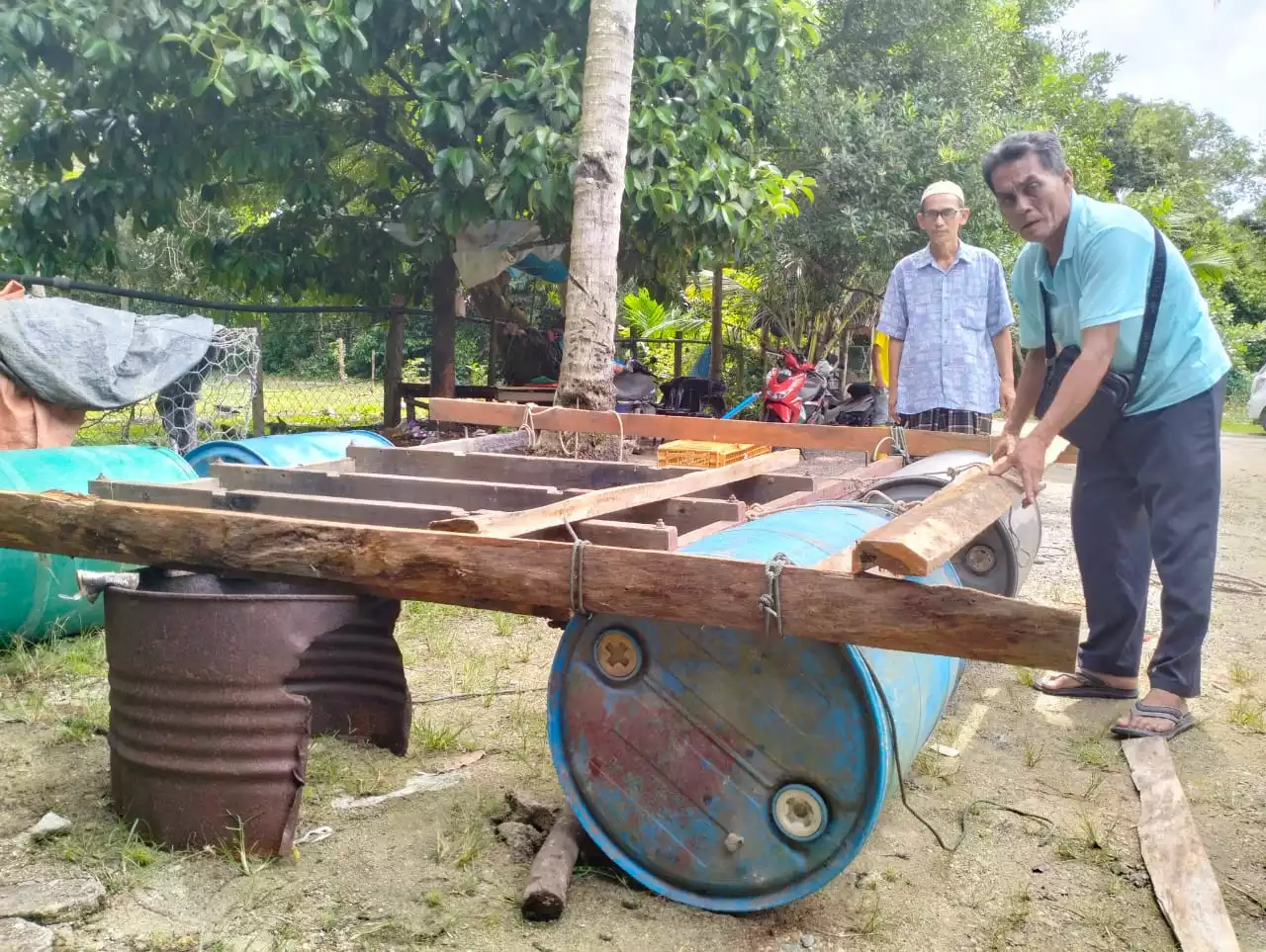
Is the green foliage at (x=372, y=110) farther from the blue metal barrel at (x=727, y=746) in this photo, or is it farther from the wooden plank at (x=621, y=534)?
the blue metal barrel at (x=727, y=746)

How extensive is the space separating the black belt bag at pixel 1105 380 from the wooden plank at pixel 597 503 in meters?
1.04

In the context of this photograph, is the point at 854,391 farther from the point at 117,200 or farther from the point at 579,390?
the point at 117,200

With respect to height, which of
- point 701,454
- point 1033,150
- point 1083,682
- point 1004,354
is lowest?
point 1083,682

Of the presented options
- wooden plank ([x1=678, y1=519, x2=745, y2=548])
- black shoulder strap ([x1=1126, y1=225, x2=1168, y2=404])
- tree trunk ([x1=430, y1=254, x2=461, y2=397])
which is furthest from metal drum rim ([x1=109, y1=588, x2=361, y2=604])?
tree trunk ([x1=430, y1=254, x2=461, y2=397])

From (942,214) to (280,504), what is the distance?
298 centimetres

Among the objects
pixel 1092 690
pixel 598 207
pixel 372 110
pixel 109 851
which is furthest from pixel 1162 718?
pixel 372 110

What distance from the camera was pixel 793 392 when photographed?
37.1ft

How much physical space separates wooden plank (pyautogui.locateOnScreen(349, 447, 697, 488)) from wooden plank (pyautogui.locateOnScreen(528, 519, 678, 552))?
3.69 ft

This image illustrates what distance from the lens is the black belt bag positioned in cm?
325

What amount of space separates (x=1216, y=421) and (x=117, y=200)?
794 cm

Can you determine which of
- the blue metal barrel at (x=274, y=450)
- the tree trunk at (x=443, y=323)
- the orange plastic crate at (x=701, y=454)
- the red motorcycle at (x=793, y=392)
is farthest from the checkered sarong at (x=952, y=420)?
the red motorcycle at (x=793, y=392)

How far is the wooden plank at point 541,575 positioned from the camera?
1823 mm

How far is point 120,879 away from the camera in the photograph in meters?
2.35

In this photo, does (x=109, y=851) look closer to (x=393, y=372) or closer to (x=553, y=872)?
(x=553, y=872)
